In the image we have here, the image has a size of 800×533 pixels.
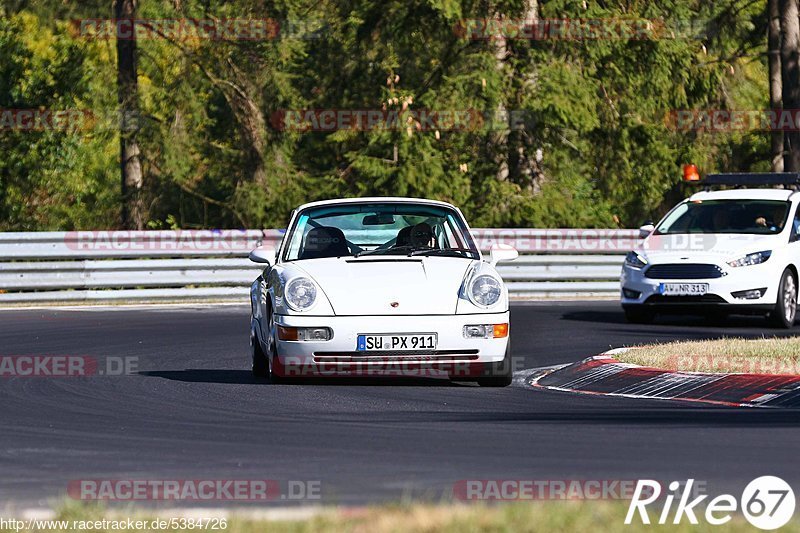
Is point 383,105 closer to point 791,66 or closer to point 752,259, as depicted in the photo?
point 791,66

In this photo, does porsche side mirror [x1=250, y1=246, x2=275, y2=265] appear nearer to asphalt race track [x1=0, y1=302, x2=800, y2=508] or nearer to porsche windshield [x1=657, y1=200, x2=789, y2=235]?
asphalt race track [x1=0, y1=302, x2=800, y2=508]

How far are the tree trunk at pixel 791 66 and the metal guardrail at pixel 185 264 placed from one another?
28.5ft

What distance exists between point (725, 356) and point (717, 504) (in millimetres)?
6984

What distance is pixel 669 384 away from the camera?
12117mm

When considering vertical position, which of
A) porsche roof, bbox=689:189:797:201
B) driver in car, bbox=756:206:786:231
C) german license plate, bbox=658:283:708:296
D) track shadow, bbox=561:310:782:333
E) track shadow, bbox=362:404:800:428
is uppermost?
porsche roof, bbox=689:189:797:201

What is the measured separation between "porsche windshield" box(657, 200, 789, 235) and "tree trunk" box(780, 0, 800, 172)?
43.8 ft

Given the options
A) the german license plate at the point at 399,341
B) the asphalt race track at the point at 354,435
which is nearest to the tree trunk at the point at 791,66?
the asphalt race track at the point at 354,435

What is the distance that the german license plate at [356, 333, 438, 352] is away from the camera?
11.6 m

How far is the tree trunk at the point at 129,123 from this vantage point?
114 feet

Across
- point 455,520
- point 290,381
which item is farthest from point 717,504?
point 290,381

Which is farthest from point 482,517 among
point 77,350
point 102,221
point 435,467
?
point 102,221

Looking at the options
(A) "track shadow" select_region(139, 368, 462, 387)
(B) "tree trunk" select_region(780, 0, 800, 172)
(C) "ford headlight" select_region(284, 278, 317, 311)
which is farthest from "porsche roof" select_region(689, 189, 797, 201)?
(B) "tree trunk" select_region(780, 0, 800, 172)

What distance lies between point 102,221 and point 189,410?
3017cm

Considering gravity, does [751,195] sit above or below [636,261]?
above
